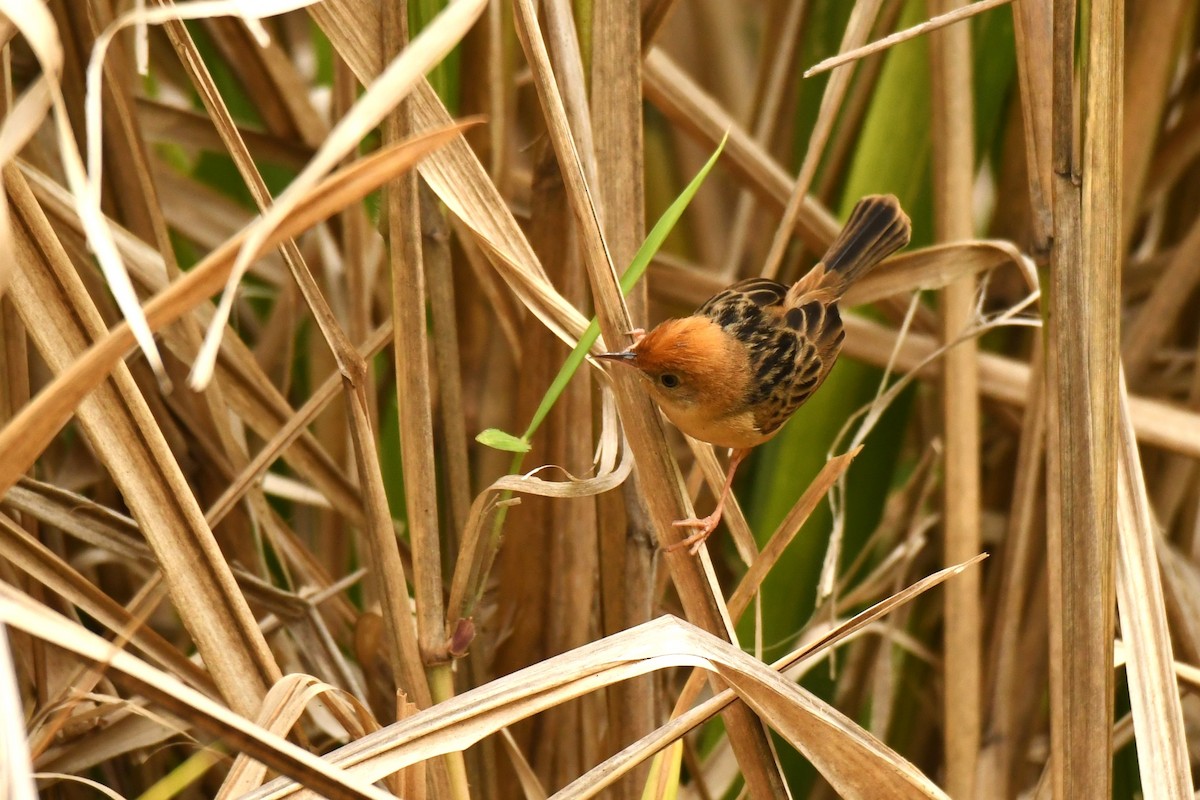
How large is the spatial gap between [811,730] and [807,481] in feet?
3.81

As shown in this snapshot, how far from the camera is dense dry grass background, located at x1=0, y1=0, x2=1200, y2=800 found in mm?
1322

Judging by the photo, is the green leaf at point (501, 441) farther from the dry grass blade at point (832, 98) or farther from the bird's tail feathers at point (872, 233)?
the bird's tail feathers at point (872, 233)

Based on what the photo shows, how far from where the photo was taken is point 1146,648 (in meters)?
1.50

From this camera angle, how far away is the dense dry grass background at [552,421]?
1.32m

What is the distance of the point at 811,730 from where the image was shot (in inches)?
53.1

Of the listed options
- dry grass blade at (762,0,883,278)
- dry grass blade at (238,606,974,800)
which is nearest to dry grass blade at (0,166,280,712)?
dry grass blade at (238,606,974,800)

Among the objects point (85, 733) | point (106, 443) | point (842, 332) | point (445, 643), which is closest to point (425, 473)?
point (445, 643)

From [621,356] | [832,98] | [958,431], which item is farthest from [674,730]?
[958,431]

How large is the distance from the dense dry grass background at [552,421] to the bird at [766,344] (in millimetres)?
87

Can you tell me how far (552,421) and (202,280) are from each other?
1140mm

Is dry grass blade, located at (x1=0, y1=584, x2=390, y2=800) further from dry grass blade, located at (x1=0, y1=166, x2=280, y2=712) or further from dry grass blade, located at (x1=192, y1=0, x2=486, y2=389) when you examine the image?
dry grass blade, located at (x1=0, y1=166, x2=280, y2=712)

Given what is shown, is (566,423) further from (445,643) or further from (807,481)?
(807,481)

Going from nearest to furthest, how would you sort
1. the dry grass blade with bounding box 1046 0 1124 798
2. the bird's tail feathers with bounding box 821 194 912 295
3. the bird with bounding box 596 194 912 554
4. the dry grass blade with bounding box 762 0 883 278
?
the dry grass blade with bounding box 1046 0 1124 798
the dry grass blade with bounding box 762 0 883 278
the bird with bounding box 596 194 912 554
the bird's tail feathers with bounding box 821 194 912 295

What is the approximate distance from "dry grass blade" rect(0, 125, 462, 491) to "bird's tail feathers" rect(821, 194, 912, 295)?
1.44 meters
